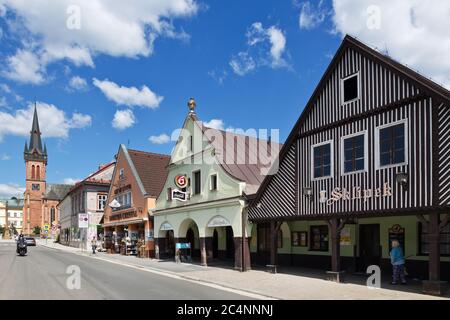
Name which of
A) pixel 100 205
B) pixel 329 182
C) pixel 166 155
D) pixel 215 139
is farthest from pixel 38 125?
pixel 329 182

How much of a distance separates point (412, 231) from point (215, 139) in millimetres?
12504

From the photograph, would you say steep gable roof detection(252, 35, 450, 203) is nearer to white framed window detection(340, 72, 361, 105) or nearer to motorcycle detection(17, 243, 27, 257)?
white framed window detection(340, 72, 361, 105)

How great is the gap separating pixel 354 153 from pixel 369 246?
4.69m

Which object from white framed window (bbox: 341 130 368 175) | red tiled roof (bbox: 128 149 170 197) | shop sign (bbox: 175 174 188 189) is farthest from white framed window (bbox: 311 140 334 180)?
red tiled roof (bbox: 128 149 170 197)

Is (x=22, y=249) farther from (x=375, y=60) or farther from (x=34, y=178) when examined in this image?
(x=34, y=178)

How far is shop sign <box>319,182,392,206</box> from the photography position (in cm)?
1541

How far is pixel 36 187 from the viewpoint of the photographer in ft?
432

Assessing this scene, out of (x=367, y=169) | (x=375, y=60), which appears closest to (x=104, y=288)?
(x=367, y=169)

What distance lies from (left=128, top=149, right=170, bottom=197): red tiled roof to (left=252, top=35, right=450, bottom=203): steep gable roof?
16249 mm

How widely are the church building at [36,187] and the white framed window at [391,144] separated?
382 ft

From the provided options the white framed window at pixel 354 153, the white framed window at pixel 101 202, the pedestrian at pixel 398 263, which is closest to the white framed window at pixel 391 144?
the white framed window at pixel 354 153

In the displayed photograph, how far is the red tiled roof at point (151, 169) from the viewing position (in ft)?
120

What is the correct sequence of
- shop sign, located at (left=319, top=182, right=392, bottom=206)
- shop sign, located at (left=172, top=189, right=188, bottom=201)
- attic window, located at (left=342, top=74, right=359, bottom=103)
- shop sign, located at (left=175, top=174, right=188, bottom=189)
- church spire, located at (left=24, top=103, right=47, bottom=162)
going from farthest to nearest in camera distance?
church spire, located at (left=24, top=103, right=47, bottom=162) < shop sign, located at (left=175, top=174, right=188, bottom=189) < shop sign, located at (left=172, top=189, right=188, bottom=201) < attic window, located at (left=342, top=74, right=359, bottom=103) < shop sign, located at (left=319, top=182, right=392, bottom=206)

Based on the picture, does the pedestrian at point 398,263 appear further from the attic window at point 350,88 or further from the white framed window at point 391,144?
the attic window at point 350,88
